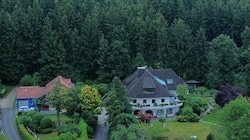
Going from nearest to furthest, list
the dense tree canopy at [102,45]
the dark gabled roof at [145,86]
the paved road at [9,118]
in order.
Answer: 1. the paved road at [9,118]
2. the dark gabled roof at [145,86]
3. the dense tree canopy at [102,45]

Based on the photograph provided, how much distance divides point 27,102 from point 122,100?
1379 cm

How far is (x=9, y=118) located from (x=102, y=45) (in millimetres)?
Result: 18883

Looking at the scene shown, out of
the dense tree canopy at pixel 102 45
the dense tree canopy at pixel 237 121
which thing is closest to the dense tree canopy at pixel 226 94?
the dense tree canopy at pixel 102 45

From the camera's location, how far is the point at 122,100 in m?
48.3

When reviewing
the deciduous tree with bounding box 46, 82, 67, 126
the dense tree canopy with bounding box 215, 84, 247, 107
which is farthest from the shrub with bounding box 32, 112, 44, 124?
the dense tree canopy with bounding box 215, 84, 247, 107

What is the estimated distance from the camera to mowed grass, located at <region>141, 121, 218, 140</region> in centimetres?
4245

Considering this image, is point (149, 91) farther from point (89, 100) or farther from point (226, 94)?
point (226, 94)

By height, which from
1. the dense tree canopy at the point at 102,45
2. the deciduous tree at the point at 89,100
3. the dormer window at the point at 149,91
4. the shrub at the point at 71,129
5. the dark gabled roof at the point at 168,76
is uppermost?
the dense tree canopy at the point at 102,45

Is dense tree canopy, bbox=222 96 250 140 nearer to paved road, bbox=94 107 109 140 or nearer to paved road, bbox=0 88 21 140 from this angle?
paved road, bbox=94 107 109 140

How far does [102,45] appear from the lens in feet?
211

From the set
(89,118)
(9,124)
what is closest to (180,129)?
(89,118)

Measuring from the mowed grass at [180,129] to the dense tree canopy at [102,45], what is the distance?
15721 millimetres

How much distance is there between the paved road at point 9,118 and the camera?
1836 inches

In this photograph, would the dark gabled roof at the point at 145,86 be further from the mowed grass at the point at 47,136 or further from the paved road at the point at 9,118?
the paved road at the point at 9,118
